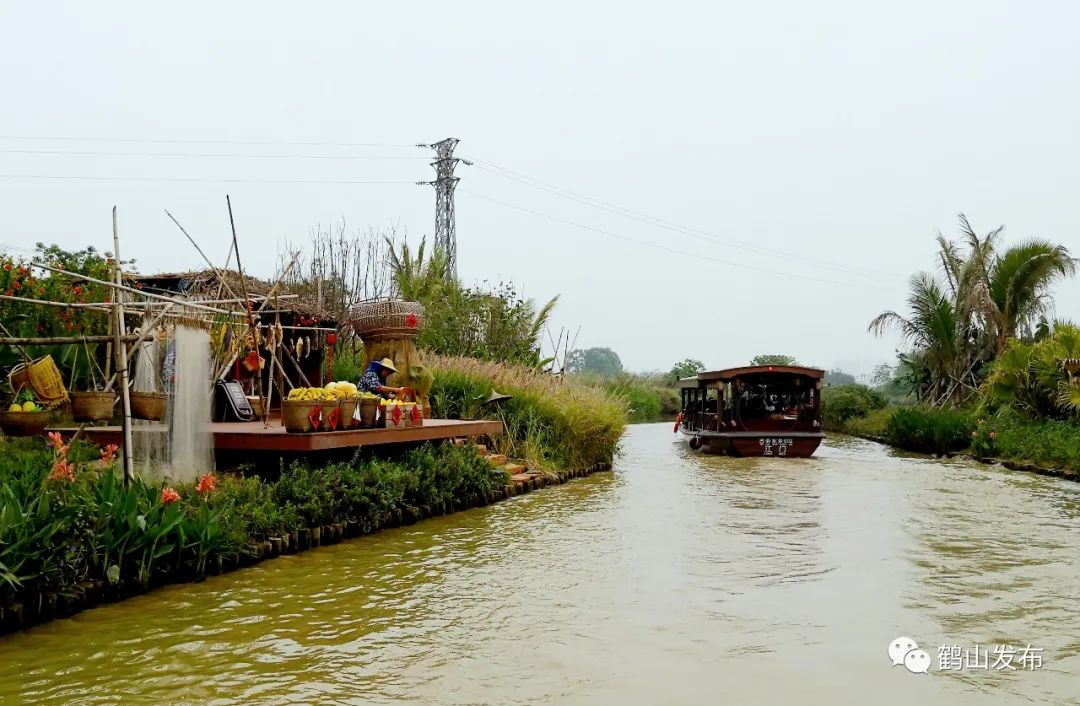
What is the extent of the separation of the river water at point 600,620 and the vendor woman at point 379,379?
218 cm

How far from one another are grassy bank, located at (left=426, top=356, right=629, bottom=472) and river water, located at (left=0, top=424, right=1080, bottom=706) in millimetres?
4170

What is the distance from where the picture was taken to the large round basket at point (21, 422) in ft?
27.1

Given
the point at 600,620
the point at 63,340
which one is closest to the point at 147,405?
the point at 63,340

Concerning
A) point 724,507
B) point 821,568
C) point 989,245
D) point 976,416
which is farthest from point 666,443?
point 821,568

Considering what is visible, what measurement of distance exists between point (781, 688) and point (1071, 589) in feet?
12.0

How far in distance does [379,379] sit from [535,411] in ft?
12.3

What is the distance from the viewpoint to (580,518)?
10984 millimetres

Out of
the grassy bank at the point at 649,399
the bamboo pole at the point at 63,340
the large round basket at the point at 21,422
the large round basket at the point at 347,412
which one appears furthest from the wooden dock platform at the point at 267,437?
the grassy bank at the point at 649,399

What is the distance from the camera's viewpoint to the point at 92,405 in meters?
8.48

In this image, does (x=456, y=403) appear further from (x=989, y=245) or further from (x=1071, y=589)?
(x=989, y=245)

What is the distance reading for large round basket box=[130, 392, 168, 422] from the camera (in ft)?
27.2

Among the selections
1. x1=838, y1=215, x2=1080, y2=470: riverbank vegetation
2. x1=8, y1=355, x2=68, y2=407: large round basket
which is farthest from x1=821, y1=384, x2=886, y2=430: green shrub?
x1=8, y1=355, x2=68, y2=407: large round basket

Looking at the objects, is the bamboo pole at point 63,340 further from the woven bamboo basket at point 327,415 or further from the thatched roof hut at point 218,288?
the thatched roof hut at point 218,288

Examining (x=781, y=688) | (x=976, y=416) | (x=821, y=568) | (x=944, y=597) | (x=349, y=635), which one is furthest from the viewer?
(x=976, y=416)
